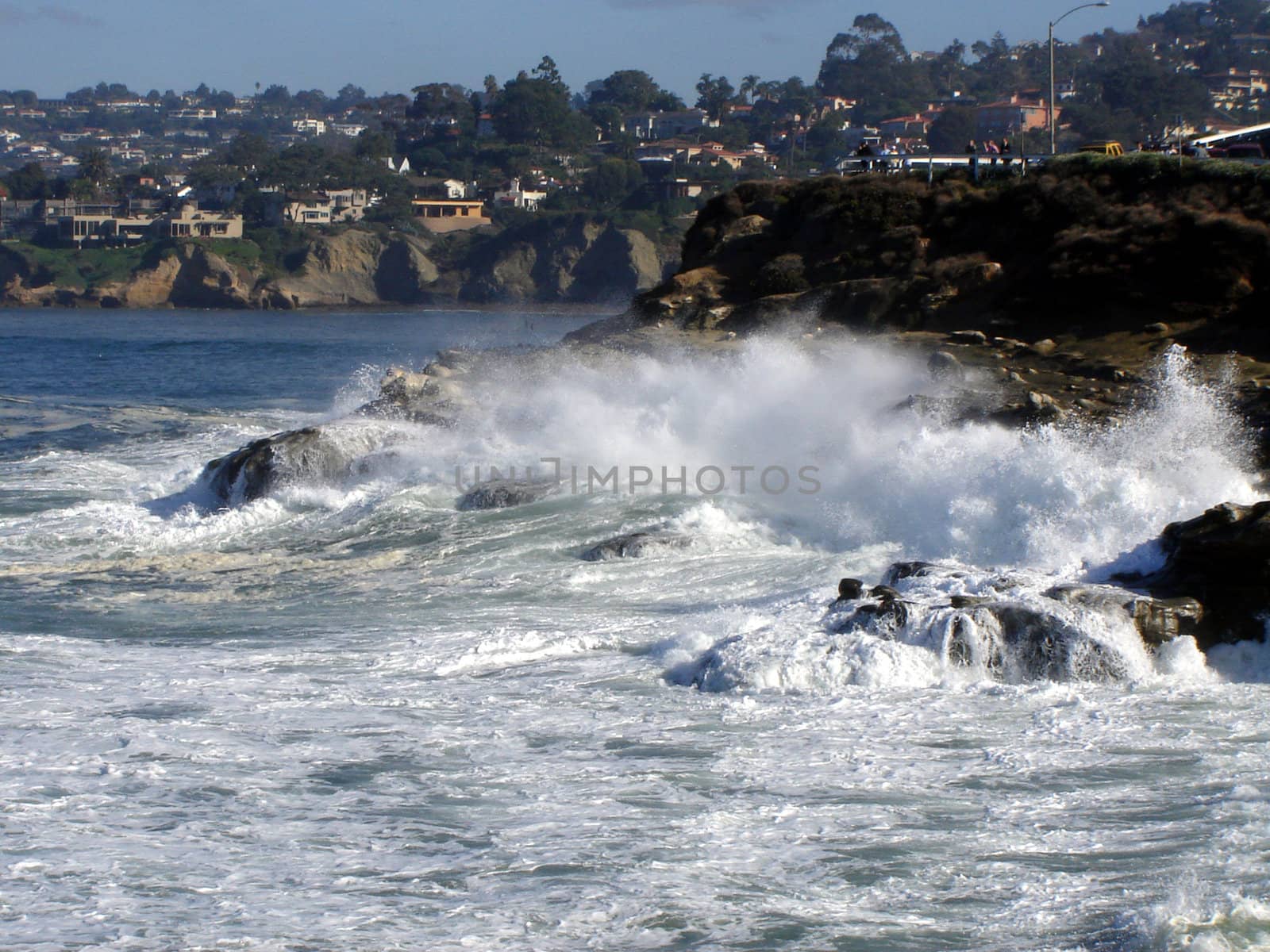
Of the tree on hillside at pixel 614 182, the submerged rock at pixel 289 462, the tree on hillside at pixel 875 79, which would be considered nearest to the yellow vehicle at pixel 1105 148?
the submerged rock at pixel 289 462

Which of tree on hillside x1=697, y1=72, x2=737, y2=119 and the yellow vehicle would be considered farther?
tree on hillside x1=697, y1=72, x2=737, y2=119

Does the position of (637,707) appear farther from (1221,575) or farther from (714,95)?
(714,95)

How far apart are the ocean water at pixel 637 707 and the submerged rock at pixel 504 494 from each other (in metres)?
0.35

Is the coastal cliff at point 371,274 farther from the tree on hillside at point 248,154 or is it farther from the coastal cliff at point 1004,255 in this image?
the coastal cliff at point 1004,255

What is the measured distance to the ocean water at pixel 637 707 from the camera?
298 inches

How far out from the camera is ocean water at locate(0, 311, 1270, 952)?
24.8 feet

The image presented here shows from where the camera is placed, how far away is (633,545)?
16.4 meters

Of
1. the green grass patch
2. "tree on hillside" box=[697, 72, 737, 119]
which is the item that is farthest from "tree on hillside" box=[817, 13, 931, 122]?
the green grass patch

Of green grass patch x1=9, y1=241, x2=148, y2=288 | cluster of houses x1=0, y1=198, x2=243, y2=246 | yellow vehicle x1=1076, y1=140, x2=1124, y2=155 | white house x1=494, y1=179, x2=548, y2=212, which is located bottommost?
yellow vehicle x1=1076, y1=140, x2=1124, y2=155

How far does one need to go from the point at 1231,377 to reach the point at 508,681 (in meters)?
12.3

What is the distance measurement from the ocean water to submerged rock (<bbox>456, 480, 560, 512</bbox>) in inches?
13.6

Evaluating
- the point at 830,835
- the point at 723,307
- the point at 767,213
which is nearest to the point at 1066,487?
the point at 830,835

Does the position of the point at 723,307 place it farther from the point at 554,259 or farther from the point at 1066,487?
the point at 554,259

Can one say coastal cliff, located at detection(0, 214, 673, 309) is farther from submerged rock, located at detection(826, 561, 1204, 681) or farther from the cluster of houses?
submerged rock, located at detection(826, 561, 1204, 681)
